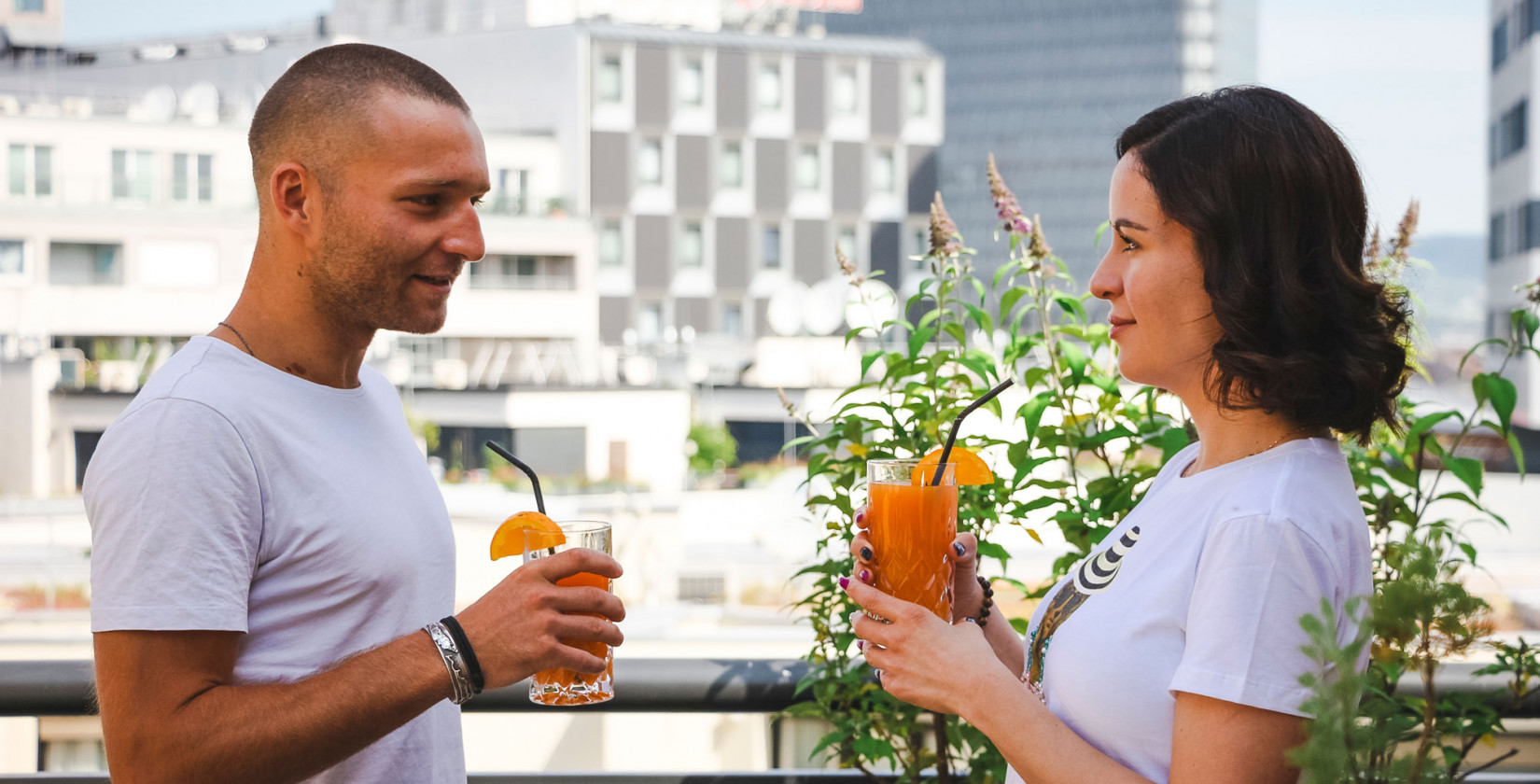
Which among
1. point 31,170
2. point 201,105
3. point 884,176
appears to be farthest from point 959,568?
point 884,176

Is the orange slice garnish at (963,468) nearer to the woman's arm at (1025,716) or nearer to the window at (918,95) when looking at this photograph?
the woman's arm at (1025,716)

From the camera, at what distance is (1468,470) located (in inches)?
73.3

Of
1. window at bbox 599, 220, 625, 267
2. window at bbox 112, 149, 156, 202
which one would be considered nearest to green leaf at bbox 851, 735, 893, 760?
window at bbox 112, 149, 156, 202

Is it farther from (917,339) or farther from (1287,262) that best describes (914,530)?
(917,339)

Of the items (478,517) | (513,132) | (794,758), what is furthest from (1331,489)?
(513,132)

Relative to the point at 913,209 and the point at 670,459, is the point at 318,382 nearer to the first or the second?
the point at 670,459

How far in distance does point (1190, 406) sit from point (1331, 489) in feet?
0.63

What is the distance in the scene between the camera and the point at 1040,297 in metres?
1.95

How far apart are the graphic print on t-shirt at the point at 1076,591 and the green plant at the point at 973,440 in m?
0.56

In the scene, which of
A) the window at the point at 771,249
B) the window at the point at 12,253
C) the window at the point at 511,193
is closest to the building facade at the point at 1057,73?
the window at the point at 771,249

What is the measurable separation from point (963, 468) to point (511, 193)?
1340 inches

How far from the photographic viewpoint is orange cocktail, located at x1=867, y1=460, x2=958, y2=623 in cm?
130

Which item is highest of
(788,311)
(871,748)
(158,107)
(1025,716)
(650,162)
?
(158,107)

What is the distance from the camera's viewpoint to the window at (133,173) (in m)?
30.0
